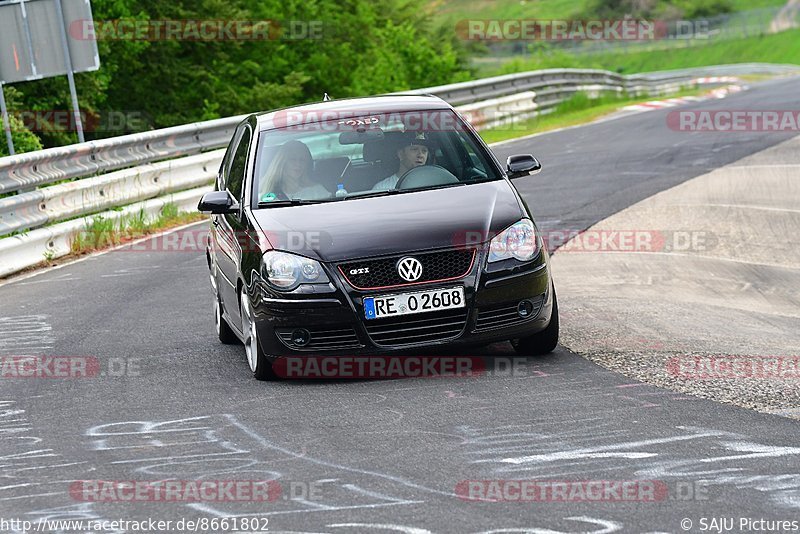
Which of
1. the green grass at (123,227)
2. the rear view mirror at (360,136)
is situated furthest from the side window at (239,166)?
the green grass at (123,227)

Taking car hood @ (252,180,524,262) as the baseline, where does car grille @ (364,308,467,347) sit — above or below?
below

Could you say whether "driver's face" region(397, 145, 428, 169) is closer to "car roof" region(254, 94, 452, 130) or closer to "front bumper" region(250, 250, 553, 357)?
"car roof" region(254, 94, 452, 130)

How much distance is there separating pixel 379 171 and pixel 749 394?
290cm

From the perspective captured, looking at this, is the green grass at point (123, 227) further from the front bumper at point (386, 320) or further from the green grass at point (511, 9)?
the green grass at point (511, 9)

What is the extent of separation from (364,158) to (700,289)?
3.71 metres

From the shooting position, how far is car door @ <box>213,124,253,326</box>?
8.88 m

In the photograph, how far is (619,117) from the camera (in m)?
30.9

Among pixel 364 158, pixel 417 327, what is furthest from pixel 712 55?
pixel 417 327

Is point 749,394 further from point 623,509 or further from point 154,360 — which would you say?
point 154,360

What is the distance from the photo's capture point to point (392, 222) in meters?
8.05

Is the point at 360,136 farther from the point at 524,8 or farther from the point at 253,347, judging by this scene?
the point at 524,8

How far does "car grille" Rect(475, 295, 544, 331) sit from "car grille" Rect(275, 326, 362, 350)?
714 mm

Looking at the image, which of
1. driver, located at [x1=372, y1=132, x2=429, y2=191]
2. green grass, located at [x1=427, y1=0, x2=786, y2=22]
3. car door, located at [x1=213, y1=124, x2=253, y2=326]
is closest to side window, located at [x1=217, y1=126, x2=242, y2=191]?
car door, located at [x1=213, y1=124, x2=253, y2=326]

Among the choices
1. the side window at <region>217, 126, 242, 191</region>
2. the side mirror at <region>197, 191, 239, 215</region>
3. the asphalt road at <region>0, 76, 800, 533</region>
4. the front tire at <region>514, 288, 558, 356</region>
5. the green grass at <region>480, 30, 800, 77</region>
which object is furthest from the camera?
the green grass at <region>480, 30, 800, 77</region>
